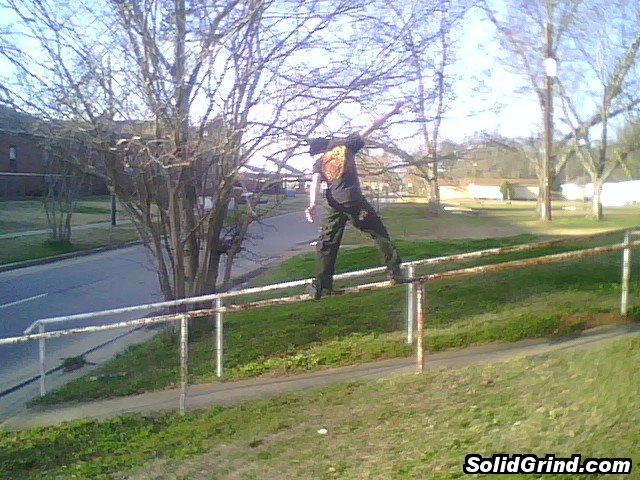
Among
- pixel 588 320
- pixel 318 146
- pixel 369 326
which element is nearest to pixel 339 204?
pixel 318 146

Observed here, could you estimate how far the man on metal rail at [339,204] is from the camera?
17.2 ft

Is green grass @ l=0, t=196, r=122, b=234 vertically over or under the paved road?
over

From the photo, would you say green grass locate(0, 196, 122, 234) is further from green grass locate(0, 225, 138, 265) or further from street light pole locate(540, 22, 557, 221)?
street light pole locate(540, 22, 557, 221)

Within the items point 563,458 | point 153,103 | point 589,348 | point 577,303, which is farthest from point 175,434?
point 577,303

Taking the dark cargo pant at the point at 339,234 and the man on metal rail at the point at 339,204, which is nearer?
the man on metal rail at the point at 339,204

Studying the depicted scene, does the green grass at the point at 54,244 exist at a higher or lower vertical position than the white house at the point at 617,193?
lower

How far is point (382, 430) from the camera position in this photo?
4.85 metres

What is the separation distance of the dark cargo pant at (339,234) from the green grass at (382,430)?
1.00 m

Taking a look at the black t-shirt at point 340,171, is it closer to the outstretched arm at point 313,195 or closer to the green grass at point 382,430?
the outstretched arm at point 313,195

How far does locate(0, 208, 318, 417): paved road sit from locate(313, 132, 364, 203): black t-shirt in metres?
4.45

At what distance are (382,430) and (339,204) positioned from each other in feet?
5.19

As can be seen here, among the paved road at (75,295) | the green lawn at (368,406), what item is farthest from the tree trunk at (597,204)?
the green lawn at (368,406)

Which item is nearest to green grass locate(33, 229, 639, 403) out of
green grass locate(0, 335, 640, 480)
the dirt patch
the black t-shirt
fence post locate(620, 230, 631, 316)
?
the dirt patch

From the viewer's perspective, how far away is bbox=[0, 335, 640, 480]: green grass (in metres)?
4.19
